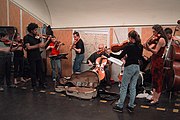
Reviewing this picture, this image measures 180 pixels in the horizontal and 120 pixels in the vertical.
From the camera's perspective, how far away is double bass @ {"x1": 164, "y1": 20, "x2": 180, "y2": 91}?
3.23 m

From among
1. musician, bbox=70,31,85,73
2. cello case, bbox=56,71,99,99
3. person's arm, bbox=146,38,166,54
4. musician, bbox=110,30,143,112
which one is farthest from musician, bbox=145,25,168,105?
musician, bbox=70,31,85,73

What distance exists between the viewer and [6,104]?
314 cm

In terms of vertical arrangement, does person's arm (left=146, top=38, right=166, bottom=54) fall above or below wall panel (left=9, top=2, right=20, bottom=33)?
below

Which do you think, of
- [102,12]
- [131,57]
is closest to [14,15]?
[102,12]

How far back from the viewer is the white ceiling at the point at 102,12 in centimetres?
507

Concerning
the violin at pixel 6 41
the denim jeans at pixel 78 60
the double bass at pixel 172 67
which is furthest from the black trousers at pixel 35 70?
the double bass at pixel 172 67

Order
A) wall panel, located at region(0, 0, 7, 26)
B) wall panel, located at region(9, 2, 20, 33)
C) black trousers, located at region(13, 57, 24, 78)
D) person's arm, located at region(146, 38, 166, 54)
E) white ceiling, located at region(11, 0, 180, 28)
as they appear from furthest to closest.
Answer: white ceiling, located at region(11, 0, 180, 28), wall panel, located at region(9, 2, 20, 33), wall panel, located at region(0, 0, 7, 26), black trousers, located at region(13, 57, 24, 78), person's arm, located at region(146, 38, 166, 54)

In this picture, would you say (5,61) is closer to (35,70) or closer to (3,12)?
(35,70)

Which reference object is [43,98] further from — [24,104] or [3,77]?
[3,77]

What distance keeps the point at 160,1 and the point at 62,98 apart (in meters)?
3.66

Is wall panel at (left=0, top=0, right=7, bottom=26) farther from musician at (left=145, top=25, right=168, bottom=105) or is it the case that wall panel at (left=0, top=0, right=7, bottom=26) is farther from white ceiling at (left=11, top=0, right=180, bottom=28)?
musician at (left=145, top=25, right=168, bottom=105)

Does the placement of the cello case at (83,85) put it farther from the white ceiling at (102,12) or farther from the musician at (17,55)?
the white ceiling at (102,12)

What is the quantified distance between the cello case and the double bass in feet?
4.63

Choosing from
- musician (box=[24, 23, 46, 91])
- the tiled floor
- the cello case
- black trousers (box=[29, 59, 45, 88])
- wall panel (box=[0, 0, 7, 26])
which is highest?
wall panel (box=[0, 0, 7, 26])
